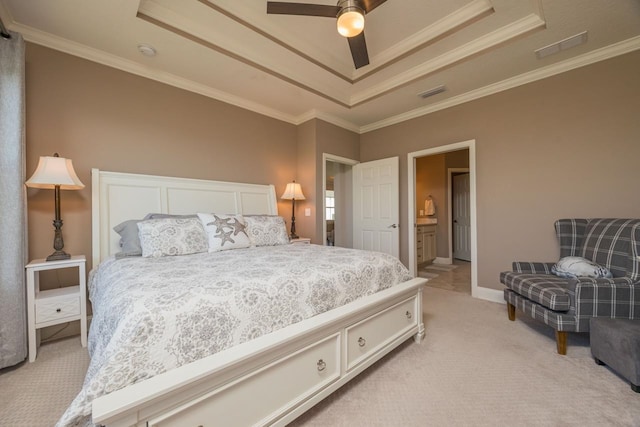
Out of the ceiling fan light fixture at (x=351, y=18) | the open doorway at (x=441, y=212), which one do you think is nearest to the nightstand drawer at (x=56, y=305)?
the ceiling fan light fixture at (x=351, y=18)

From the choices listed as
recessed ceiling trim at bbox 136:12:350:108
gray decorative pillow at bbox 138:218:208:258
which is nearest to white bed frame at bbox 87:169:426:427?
gray decorative pillow at bbox 138:218:208:258

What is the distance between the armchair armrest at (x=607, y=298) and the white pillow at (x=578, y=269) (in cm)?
16

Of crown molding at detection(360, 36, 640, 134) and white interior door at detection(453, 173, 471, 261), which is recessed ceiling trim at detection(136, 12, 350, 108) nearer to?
crown molding at detection(360, 36, 640, 134)

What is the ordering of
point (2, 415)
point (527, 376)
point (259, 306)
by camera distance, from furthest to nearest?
point (527, 376)
point (2, 415)
point (259, 306)

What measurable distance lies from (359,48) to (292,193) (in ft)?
7.23

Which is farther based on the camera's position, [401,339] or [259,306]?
[401,339]

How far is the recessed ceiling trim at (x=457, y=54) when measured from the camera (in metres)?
2.32

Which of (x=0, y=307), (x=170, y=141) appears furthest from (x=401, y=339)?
(x=170, y=141)

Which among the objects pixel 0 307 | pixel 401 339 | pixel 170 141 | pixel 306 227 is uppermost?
pixel 170 141

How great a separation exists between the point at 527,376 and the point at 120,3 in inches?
163

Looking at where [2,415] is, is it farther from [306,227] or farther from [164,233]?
[306,227]

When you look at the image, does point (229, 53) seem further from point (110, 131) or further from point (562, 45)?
point (562, 45)

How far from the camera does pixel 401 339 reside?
204cm

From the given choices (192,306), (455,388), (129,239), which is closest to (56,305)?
(129,239)
